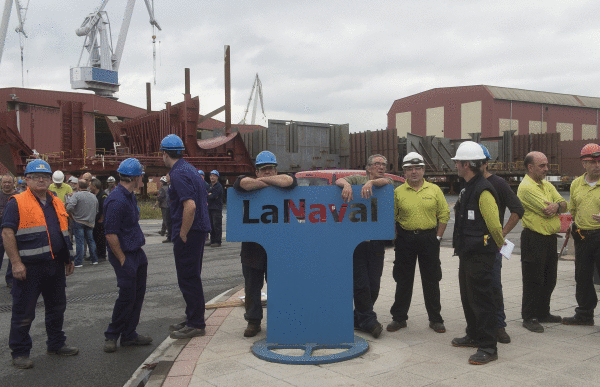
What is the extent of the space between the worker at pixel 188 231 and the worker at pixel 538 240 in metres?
3.30

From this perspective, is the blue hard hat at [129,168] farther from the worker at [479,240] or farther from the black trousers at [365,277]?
the worker at [479,240]

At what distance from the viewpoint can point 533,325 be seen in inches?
206

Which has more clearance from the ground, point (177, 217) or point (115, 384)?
point (177, 217)

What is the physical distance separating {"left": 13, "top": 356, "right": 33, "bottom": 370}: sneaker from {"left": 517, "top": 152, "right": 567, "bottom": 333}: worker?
4659mm

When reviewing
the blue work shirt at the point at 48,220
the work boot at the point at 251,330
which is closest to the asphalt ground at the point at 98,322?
the work boot at the point at 251,330

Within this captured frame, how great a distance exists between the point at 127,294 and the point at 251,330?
1233mm

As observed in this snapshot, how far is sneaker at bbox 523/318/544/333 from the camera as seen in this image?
5.17 m

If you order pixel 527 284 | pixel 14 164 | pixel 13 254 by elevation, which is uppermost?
pixel 14 164

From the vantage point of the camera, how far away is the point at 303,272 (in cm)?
466

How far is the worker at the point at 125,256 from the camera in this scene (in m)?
4.91

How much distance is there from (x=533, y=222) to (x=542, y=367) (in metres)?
1.77

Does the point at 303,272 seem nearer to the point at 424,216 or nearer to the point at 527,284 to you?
the point at 424,216

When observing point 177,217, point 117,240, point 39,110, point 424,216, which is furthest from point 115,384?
point 39,110

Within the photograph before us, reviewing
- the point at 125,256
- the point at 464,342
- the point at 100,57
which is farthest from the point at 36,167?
the point at 100,57
